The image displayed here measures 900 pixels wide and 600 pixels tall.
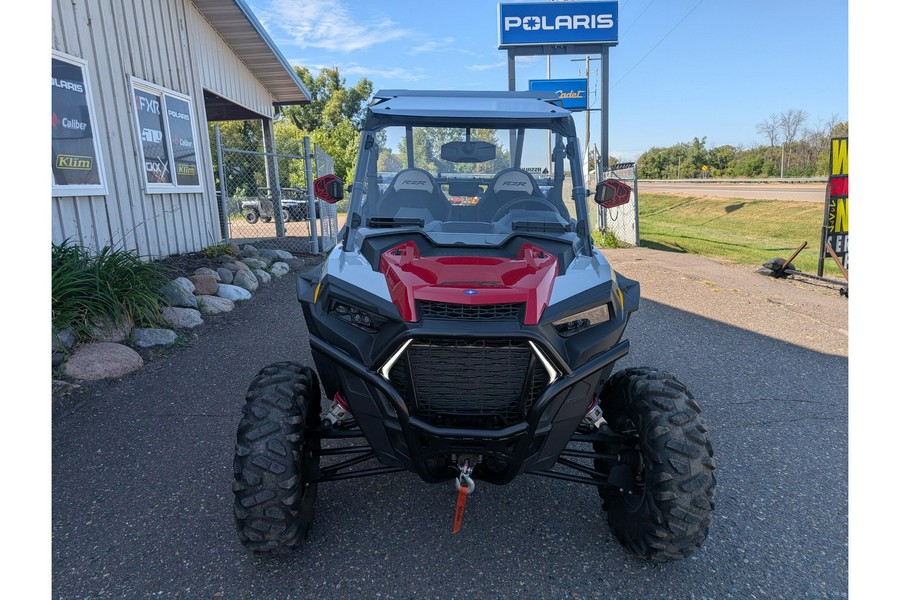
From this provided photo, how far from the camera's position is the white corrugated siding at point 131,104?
6.66 m

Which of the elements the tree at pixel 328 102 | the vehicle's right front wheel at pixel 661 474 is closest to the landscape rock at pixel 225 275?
the vehicle's right front wheel at pixel 661 474

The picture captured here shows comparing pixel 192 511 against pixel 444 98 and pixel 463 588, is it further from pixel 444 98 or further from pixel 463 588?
pixel 444 98

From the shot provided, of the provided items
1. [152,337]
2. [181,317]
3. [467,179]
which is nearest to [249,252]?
[181,317]

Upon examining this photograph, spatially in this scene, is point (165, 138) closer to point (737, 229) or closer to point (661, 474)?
point (661, 474)

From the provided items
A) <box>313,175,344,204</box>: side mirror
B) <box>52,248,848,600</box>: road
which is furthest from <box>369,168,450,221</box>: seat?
<box>52,248,848,600</box>: road

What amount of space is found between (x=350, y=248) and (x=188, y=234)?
7443mm

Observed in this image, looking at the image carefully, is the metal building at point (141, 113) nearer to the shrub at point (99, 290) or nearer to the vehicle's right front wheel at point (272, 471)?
the shrub at point (99, 290)

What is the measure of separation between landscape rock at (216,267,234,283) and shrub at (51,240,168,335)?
1.83 meters

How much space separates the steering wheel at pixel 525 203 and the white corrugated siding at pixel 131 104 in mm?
5317

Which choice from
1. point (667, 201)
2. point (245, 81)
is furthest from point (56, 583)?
point (667, 201)

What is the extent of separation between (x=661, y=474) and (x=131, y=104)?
8360mm

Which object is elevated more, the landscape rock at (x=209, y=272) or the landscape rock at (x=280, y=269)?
the landscape rock at (x=209, y=272)

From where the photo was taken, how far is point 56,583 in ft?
8.04

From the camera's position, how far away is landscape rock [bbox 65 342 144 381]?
4586 millimetres
